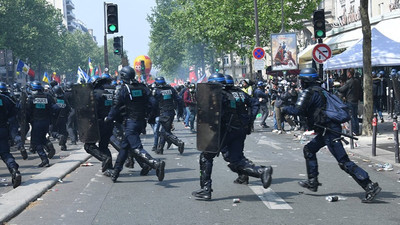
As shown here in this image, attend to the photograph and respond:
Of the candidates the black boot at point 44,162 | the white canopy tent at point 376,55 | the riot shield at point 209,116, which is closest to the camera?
the riot shield at point 209,116

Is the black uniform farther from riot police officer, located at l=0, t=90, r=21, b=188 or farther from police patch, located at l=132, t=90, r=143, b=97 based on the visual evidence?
riot police officer, located at l=0, t=90, r=21, b=188

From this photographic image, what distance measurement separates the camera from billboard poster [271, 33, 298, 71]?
30.6 m

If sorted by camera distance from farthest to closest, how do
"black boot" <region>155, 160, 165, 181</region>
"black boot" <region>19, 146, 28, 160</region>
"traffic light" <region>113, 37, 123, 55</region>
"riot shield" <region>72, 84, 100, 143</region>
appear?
"traffic light" <region>113, 37, 123, 55</region>, "black boot" <region>19, 146, 28, 160</region>, "riot shield" <region>72, 84, 100, 143</region>, "black boot" <region>155, 160, 165, 181</region>

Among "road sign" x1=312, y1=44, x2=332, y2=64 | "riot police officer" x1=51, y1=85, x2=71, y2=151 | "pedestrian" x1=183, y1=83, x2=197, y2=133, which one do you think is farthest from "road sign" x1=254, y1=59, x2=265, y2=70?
"riot police officer" x1=51, y1=85, x2=71, y2=151

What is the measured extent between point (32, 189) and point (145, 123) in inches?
82.4

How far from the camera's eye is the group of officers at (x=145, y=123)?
8.63 m

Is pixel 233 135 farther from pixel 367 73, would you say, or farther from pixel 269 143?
pixel 367 73

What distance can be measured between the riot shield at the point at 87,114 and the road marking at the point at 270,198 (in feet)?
9.82

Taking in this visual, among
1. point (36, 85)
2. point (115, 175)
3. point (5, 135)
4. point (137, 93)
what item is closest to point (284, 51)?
point (36, 85)

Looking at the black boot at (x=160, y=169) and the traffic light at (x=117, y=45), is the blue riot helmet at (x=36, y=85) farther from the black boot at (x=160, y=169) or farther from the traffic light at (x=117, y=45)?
the traffic light at (x=117, y=45)

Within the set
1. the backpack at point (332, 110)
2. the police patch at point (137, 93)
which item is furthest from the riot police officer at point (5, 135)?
the backpack at point (332, 110)

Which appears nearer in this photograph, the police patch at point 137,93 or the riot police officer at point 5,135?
the riot police officer at point 5,135

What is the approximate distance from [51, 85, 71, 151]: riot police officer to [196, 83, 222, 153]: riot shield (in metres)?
9.49

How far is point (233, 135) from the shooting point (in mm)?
8938
